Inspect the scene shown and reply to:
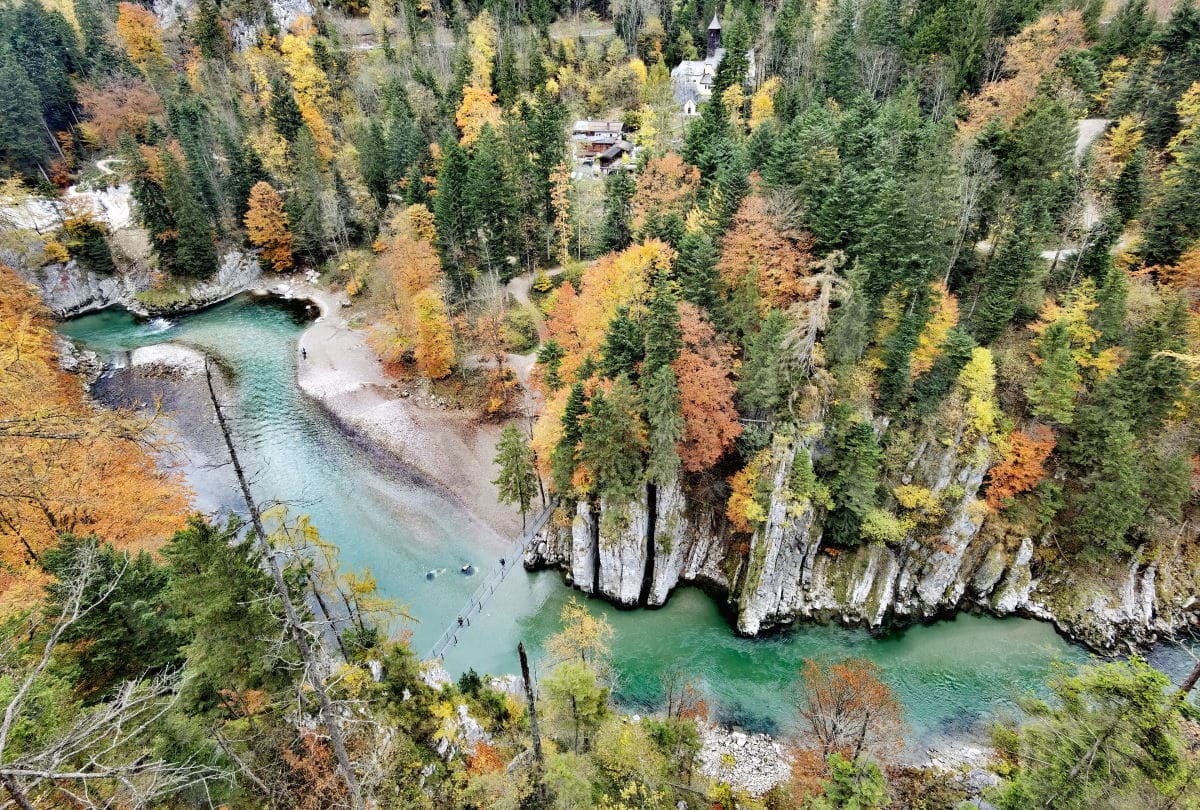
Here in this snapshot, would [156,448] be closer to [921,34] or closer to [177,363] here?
[177,363]

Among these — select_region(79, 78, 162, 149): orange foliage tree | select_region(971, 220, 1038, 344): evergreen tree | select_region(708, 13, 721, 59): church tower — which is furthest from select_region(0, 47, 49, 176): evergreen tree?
select_region(971, 220, 1038, 344): evergreen tree

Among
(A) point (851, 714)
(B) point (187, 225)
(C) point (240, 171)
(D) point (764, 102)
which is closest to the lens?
(A) point (851, 714)

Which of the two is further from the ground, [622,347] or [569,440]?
[622,347]

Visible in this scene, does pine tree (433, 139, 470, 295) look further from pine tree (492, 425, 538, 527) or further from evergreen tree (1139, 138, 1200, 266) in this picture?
evergreen tree (1139, 138, 1200, 266)

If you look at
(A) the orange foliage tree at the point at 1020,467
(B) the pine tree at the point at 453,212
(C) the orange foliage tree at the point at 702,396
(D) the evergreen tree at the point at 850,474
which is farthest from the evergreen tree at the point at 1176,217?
(B) the pine tree at the point at 453,212

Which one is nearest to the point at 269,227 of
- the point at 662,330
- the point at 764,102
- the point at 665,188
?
the point at 665,188

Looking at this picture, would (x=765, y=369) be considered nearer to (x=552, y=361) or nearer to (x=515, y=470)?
(x=552, y=361)

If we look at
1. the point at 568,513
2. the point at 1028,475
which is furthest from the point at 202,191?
the point at 1028,475
